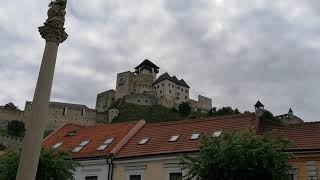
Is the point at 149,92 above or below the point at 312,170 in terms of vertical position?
above

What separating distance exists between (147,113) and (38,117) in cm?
12103

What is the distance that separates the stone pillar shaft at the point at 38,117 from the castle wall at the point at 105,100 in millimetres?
133755

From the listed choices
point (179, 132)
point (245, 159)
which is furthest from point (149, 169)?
point (245, 159)

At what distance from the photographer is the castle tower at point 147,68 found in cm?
15862

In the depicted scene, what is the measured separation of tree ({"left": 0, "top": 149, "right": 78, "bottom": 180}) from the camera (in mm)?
23125

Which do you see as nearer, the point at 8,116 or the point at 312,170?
the point at 312,170

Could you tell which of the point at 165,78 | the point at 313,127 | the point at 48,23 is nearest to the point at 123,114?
the point at 165,78

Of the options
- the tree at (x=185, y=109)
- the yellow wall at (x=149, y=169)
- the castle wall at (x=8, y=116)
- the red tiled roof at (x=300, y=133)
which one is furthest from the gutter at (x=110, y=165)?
the tree at (x=185, y=109)

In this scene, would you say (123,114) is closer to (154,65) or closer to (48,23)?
(154,65)

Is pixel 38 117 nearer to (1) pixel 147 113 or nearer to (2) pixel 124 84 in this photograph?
(1) pixel 147 113

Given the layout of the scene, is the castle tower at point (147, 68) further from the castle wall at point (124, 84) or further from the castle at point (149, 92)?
the castle wall at point (124, 84)

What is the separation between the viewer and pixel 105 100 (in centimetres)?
15025

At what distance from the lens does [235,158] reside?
19625 millimetres

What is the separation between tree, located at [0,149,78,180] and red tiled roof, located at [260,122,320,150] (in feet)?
32.9
